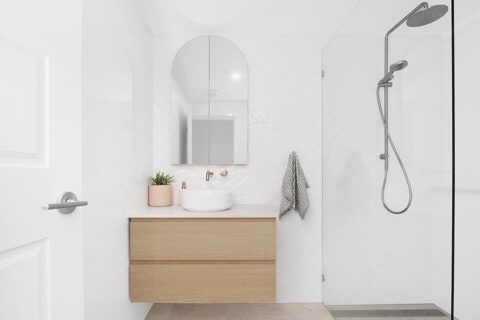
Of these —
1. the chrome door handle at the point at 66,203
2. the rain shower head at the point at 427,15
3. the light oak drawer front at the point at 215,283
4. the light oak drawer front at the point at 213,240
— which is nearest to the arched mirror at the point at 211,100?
the light oak drawer front at the point at 213,240

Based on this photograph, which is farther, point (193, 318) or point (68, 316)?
point (193, 318)

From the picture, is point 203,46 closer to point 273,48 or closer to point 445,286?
point 273,48

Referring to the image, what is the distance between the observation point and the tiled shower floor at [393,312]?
3.73ft

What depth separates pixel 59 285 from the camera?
2.54 ft

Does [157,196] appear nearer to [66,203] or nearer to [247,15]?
[66,203]

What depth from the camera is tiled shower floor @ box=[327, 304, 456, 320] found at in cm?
114

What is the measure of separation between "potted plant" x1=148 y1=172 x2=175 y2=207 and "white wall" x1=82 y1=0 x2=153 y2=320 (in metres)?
0.07

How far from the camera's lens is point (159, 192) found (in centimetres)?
187

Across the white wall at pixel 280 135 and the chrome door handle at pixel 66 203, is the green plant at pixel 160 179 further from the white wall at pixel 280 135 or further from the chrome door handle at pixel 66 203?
the chrome door handle at pixel 66 203

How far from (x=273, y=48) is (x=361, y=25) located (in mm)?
659

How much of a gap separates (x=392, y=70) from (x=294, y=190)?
949 millimetres

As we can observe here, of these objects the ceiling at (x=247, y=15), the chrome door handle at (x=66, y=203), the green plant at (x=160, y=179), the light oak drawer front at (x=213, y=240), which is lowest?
the light oak drawer front at (x=213, y=240)

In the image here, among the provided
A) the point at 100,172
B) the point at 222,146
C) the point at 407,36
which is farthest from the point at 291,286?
the point at 407,36

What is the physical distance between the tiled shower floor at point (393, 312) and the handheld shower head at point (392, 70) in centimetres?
101
